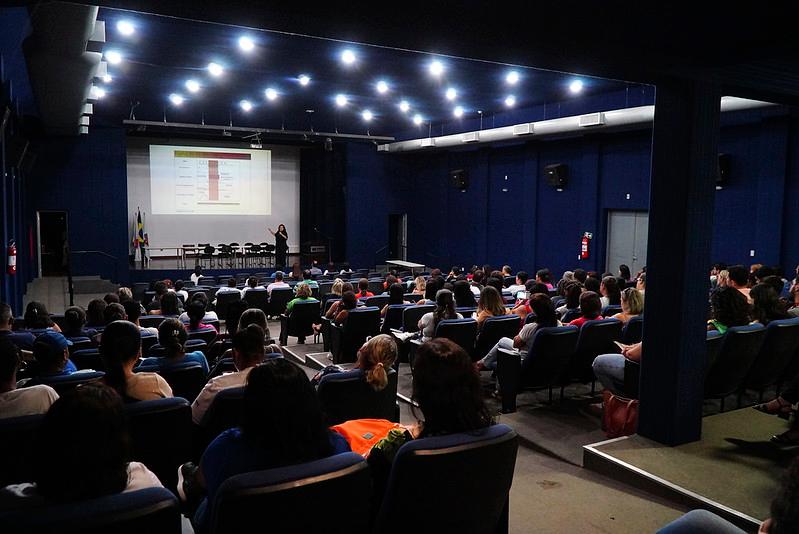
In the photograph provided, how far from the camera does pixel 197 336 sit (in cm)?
542

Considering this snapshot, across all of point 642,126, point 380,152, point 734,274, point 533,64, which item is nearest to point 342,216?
point 380,152

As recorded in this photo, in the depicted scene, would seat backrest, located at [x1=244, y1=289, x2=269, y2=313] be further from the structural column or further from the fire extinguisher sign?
the fire extinguisher sign

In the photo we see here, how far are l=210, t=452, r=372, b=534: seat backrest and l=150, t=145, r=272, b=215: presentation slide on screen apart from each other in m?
18.6

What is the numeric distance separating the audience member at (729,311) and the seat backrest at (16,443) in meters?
4.43

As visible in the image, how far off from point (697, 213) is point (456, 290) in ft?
12.2

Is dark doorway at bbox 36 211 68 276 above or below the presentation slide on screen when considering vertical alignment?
below

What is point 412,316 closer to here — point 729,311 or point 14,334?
point 729,311

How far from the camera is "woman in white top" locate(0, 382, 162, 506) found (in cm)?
159

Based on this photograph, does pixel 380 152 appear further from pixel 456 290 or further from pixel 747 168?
pixel 456 290

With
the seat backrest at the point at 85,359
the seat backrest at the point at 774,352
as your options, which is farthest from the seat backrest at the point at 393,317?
the seat backrest at the point at 774,352

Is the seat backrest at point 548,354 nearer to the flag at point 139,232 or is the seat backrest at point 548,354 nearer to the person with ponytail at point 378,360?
the person with ponytail at point 378,360

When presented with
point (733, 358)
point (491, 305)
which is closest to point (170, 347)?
point (491, 305)

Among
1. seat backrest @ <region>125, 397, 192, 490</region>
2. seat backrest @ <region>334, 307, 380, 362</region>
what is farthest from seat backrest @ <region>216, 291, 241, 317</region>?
seat backrest @ <region>125, 397, 192, 490</region>

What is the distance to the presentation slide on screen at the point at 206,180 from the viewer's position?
1880cm
